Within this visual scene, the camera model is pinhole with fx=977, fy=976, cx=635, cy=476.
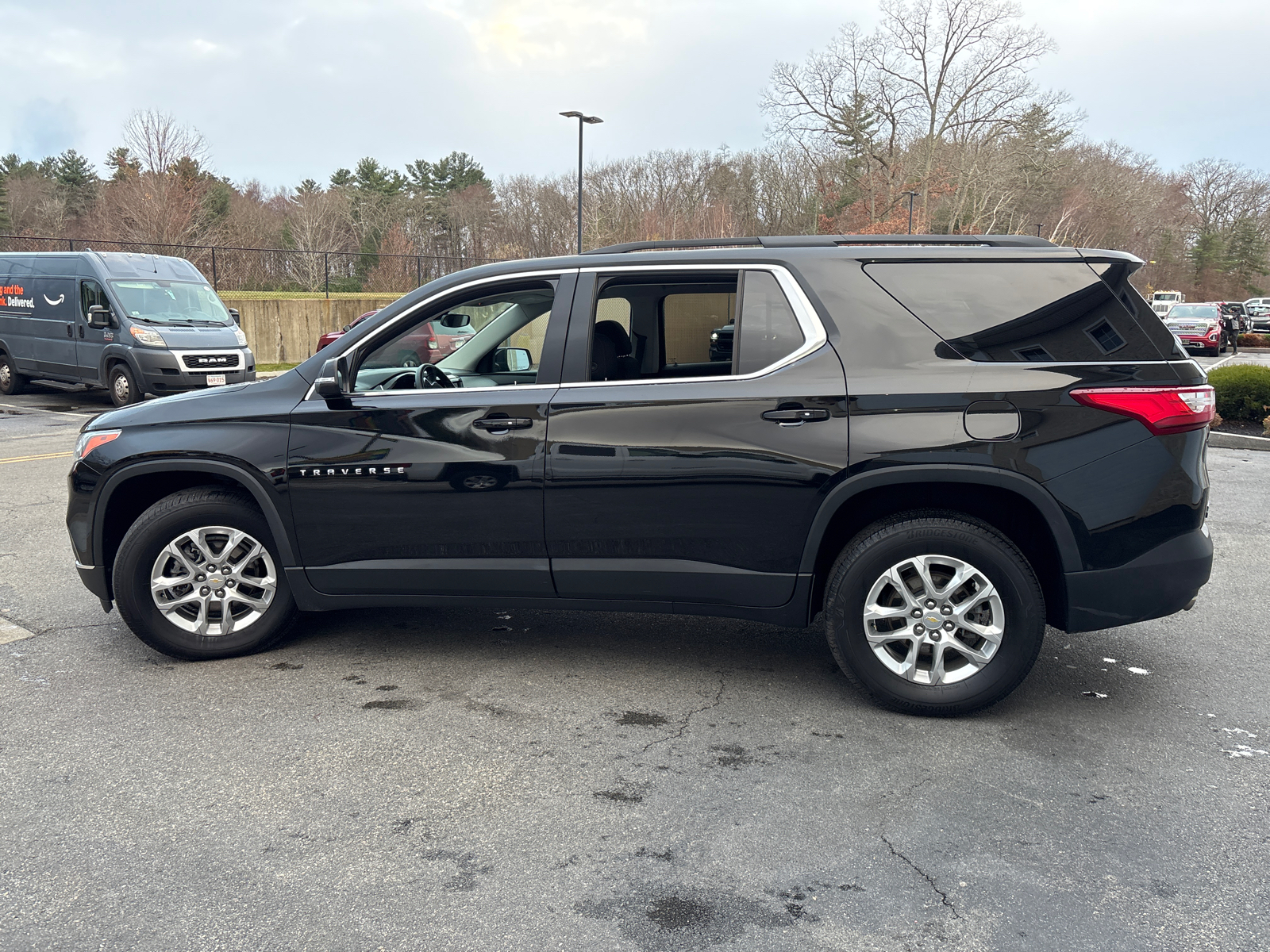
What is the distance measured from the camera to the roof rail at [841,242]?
3924 millimetres

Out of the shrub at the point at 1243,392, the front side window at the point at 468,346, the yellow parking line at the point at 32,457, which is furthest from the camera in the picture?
the shrub at the point at 1243,392

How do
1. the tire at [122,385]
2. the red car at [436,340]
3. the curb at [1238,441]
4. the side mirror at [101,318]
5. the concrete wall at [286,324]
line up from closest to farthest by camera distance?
the red car at [436,340]
the curb at [1238,441]
the tire at [122,385]
the side mirror at [101,318]
the concrete wall at [286,324]

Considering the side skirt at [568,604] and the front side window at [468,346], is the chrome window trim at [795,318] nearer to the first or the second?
the front side window at [468,346]

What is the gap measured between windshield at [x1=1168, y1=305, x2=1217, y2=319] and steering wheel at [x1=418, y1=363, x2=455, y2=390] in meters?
37.3

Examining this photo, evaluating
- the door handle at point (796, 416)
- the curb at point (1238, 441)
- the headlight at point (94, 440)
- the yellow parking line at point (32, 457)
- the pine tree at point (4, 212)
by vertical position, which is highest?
the pine tree at point (4, 212)

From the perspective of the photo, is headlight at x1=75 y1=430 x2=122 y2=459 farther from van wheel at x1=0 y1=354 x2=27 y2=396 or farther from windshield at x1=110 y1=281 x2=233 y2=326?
van wheel at x1=0 y1=354 x2=27 y2=396

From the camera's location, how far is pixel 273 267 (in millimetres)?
30047

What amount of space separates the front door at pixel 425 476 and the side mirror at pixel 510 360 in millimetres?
419

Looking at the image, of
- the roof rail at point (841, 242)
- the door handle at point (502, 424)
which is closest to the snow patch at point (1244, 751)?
the roof rail at point (841, 242)

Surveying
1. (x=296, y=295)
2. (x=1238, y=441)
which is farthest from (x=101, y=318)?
(x=1238, y=441)

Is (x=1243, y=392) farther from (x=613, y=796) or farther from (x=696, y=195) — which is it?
(x=696, y=195)

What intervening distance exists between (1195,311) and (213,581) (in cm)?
3863

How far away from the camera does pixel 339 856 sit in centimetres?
283

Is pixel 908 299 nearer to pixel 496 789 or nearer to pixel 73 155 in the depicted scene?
pixel 496 789
